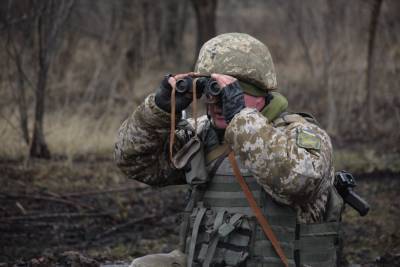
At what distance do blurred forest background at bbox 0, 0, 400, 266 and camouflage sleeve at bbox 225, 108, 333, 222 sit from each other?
3.23m

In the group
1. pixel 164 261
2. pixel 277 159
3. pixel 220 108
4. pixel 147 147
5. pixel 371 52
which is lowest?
pixel 371 52

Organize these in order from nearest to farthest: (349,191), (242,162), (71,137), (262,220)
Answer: (242,162) → (262,220) → (349,191) → (71,137)

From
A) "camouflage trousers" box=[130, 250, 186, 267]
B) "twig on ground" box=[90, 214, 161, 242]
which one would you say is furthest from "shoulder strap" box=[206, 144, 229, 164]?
"twig on ground" box=[90, 214, 161, 242]

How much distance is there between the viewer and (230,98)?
11.5ft

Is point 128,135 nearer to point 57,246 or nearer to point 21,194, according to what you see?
point 57,246

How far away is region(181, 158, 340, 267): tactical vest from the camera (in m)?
3.67

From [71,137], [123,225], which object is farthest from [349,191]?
[71,137]

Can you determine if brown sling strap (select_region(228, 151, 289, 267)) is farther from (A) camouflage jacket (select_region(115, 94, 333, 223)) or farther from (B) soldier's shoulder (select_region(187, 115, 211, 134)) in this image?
(B) soldier's shoulder (select_region(187, 115, 211, 134))

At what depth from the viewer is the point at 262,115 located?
11.7 feet

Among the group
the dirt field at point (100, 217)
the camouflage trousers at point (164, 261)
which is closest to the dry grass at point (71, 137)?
the dirt field at point (100, 217)

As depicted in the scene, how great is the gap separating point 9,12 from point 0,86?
105 centimetres

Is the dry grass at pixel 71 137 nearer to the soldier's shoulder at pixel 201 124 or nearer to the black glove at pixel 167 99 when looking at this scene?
the soldier's shoulder at pixel 201 124

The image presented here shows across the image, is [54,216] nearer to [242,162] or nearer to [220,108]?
[220,108]

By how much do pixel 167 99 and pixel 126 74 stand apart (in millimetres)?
9945
